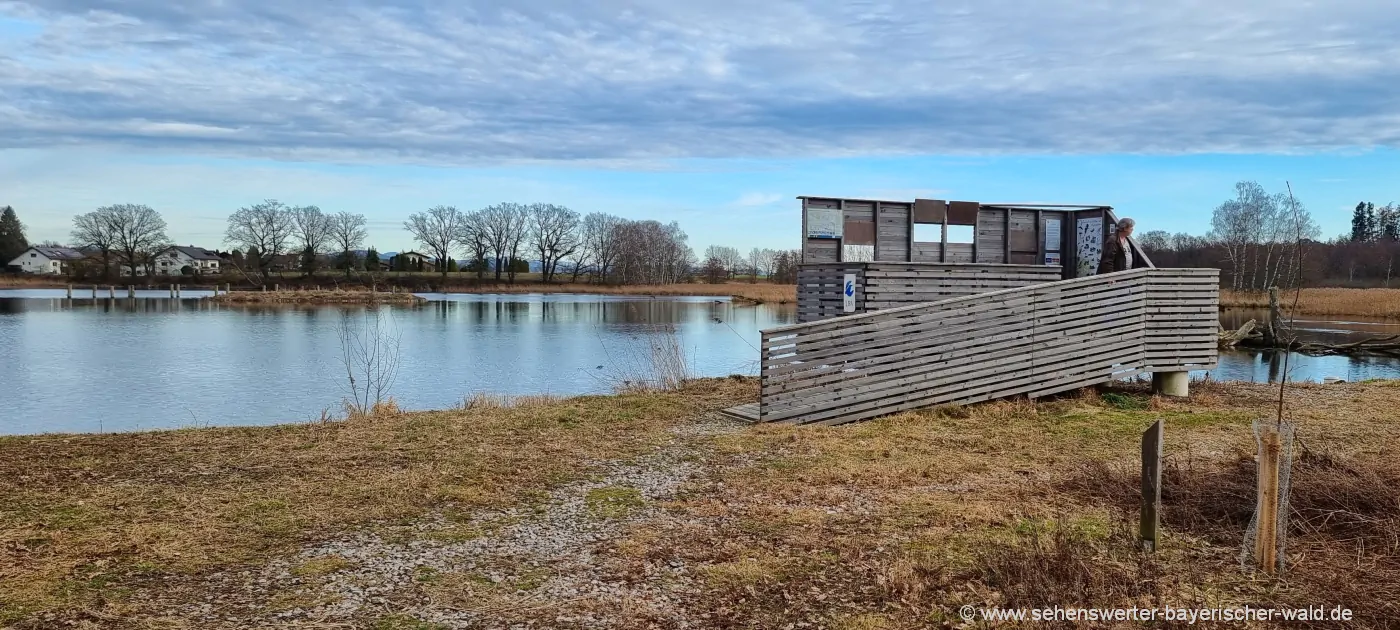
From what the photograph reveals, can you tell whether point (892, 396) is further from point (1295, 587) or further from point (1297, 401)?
point (1295, 587)

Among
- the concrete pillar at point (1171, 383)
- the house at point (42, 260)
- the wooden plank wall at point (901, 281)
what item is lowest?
the concrete pillar at point (1171, 383)

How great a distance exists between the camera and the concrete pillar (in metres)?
11.6

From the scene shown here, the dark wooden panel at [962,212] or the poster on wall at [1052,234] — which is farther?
the poster on wall at [1052,234]

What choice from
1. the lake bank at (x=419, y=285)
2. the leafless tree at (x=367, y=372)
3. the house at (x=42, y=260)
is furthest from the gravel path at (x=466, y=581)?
the house at (x=42, y=260)

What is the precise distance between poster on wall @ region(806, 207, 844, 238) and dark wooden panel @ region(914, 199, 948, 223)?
1335mm

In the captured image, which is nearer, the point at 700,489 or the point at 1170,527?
the point at 1170,527

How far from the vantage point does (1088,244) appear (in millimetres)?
14578

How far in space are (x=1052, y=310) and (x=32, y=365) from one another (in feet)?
68.6

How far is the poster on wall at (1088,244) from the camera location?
14266mm

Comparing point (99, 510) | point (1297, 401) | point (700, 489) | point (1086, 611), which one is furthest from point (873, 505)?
point (1297, 401)

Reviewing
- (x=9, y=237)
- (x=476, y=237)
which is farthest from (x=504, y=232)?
(x=9, y=237)

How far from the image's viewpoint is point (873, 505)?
6.23m

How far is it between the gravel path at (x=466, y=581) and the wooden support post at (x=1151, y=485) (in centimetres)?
238

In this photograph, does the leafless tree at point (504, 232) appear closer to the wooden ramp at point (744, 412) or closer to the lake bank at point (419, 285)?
the lake bank at point (419, 285)
